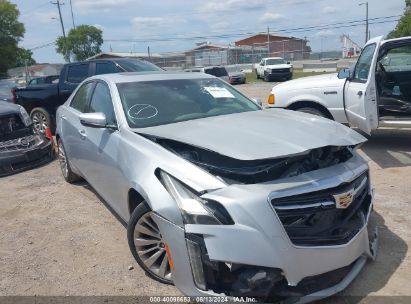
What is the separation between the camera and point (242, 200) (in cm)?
270

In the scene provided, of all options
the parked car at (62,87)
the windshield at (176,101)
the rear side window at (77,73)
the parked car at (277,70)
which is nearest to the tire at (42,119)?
the parked car at (62,87)

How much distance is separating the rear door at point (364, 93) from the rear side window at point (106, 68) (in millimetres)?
4836

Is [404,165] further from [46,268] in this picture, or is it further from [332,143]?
[46,268]

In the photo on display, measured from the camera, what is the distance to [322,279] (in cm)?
291

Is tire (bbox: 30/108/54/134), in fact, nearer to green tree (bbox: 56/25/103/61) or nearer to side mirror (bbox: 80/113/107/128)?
side mirror (bbox: 80/113/107/128)


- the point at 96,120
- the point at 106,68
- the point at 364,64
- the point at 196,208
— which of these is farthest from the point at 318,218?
the point at 106,68

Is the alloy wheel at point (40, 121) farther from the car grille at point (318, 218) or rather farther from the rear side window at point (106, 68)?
the car grille at point (318, 218)

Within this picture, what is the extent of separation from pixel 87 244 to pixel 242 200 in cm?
216

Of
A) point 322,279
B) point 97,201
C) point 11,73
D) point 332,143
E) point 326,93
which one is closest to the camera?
point 322,279

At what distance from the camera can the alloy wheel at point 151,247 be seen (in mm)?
3271

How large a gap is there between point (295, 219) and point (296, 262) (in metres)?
0.28

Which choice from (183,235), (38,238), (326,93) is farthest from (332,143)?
(326,93)

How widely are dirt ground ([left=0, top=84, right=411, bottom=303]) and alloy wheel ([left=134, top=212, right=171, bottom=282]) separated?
0.14 metres

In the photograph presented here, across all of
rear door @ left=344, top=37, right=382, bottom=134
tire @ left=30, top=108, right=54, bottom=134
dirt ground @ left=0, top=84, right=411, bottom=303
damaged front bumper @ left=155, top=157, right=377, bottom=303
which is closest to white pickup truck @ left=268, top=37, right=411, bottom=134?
rear door @ left=344, top=37, right=382, bottom=134
